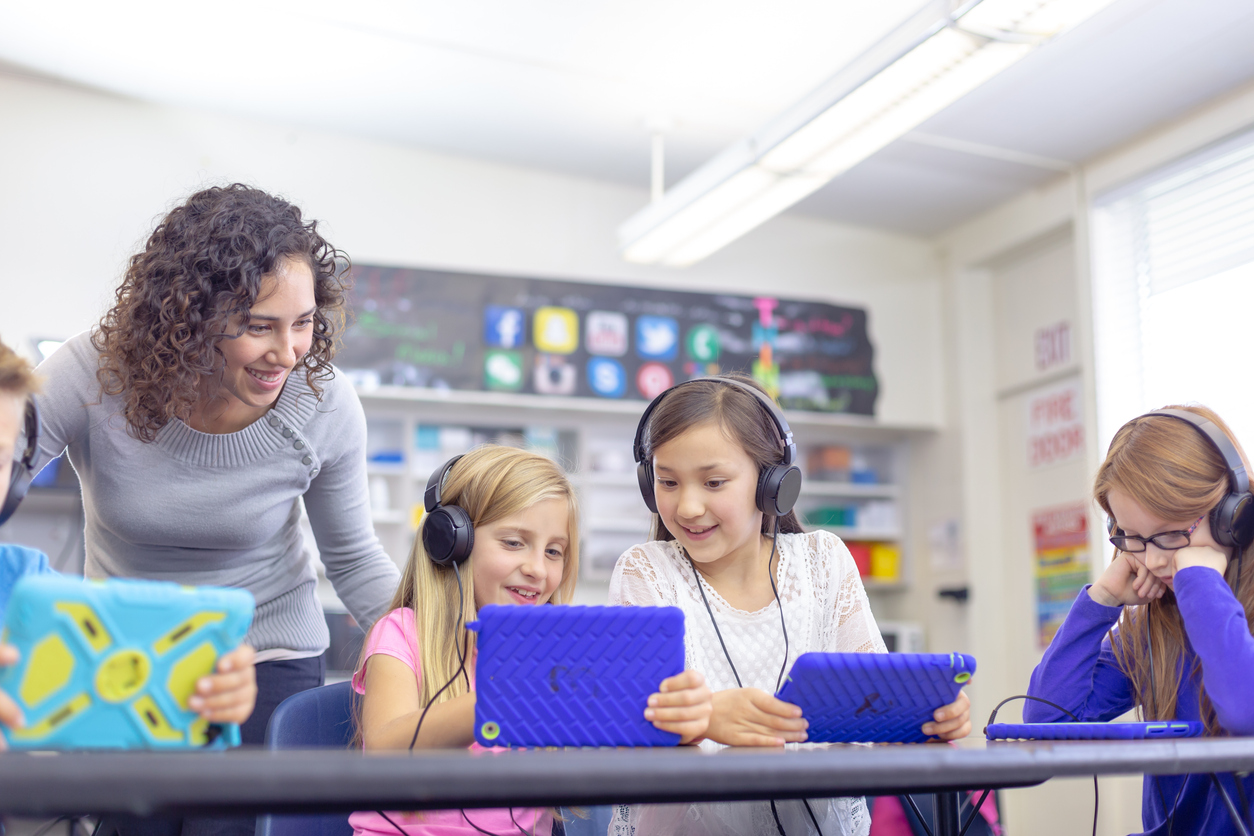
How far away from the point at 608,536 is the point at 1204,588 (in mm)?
2982

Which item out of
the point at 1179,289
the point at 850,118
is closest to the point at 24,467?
the point at 850,118

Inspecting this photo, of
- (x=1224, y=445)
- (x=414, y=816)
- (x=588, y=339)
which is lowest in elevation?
(x=414, y=816)

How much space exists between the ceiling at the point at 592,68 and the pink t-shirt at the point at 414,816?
86.3 inches

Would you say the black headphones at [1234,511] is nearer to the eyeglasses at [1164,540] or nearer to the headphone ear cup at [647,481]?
the eyeglasses at [1164,540]

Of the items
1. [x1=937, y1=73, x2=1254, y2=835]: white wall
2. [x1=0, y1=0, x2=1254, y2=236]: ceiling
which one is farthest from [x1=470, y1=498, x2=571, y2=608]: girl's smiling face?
[x1=937, y1=73, x2=1254, y2=835]: white wall

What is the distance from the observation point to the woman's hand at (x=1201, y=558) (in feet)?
4.46

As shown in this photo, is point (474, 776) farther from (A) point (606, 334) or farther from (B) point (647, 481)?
(A) point (606, 334)

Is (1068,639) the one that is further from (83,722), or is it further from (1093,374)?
(1093,374)

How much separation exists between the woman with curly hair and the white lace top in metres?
0.41

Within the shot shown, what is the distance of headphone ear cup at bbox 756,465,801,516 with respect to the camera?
1484 mm

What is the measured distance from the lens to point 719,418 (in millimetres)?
1539

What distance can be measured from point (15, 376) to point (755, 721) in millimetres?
731

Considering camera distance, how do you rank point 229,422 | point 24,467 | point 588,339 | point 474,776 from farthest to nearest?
point 588,339 < point 229,422 < point 24,467 < point 474,776

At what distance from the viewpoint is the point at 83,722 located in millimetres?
734
